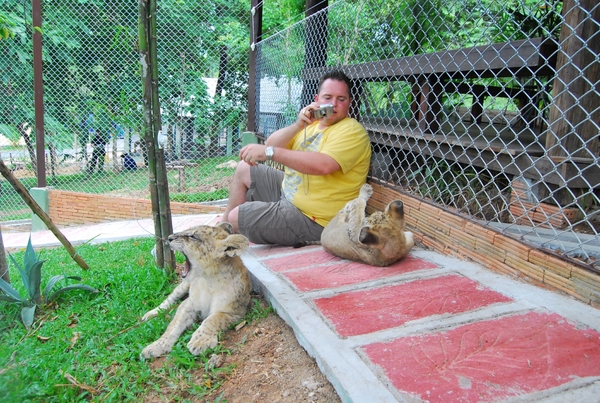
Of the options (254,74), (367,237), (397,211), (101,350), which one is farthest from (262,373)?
(254,74)

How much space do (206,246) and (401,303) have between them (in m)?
1.26

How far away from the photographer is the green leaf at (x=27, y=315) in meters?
3.14

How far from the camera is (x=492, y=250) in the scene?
301 centimetres

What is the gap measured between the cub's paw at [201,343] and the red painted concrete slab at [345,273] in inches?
25.6

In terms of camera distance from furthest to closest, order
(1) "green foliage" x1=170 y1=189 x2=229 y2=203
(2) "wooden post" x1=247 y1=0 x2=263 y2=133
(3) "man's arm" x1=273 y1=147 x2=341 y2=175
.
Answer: (1) "green foliage" x1=170 y1=189 x2=229 y2=203 → (2) "wooden post" x1=247 y1=0 x2=263 y2=133 → (3) "man's arm" x1=273 y1=147 x2=341 y2=175

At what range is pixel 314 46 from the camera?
562 cm

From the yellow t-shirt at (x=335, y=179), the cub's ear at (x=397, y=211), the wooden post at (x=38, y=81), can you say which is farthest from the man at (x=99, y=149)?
the cub's ear at (x=397, y=211)

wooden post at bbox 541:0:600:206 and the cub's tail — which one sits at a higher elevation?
wooden post at bbox 541:0:600:206

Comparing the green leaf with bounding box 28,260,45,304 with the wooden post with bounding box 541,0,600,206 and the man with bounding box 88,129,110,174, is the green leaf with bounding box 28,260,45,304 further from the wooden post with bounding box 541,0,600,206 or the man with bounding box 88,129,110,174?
the man with bounding box 88,129,110,174

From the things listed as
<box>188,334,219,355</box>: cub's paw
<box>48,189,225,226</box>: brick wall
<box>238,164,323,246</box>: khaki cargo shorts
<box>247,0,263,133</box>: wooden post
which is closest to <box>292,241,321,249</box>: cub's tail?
<box>238,164,323,246</box>: khaki cargo shorts

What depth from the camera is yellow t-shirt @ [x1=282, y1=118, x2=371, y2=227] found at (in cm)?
388

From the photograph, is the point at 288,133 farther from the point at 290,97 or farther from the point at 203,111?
the point at 203,111

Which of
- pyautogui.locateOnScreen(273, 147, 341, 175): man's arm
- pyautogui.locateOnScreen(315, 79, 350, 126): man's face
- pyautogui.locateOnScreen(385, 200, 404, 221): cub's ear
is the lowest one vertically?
pyautogui.locateOnScreen(385, 200, 404, 221): cub's ear

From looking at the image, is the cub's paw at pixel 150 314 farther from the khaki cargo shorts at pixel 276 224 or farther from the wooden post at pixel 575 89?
the wooden post at pixel 575 89
